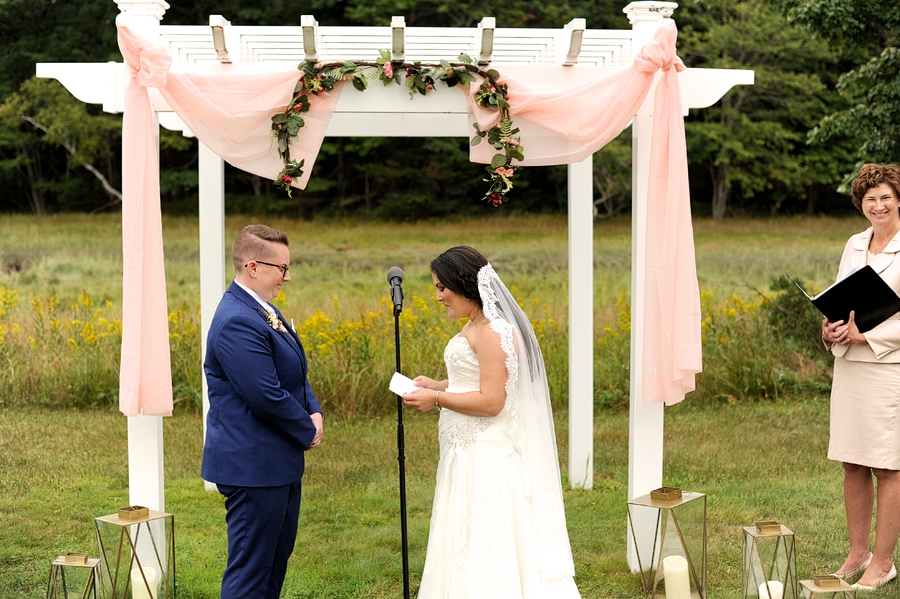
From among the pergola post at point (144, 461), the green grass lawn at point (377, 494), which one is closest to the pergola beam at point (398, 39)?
the pergola post at point (144, 461)

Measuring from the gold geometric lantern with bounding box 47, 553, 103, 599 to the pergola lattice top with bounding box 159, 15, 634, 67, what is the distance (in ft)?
8.51

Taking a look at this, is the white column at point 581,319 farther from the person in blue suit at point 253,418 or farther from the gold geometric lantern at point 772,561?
the person in blue suit at point 253,418

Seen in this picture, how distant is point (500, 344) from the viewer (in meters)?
3.67

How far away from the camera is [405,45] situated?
178 inches

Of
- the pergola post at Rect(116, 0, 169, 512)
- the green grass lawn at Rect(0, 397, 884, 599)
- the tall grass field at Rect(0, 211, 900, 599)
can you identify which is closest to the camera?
the pergola post at Rect(116, 0, 169, 512)

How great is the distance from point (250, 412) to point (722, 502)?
13.4ft

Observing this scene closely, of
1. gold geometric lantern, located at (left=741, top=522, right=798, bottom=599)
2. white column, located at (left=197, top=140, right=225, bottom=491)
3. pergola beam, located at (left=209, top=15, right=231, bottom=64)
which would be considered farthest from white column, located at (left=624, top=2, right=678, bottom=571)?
white column, located at (left=197, top=140, right=225, bottom=491)

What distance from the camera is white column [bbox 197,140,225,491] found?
6.17 m

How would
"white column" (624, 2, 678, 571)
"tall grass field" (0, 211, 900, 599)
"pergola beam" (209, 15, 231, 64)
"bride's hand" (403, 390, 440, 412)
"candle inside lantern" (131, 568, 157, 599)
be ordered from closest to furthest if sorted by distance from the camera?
"bride's hand" (403, 390, 440, 412), "candle inside lantern" (131, 568, 157, 599), "pergola beam" (209, 15, 231, 64), "white column" (624, 2, 678, 571), "tall grass field" (0, 211, 900, 599)

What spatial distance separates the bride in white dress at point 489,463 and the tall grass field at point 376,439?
1124mm

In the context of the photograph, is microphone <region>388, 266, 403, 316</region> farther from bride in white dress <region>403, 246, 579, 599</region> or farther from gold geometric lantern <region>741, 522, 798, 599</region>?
gold geometric lantern <region>741, 522, 798, 599</region>

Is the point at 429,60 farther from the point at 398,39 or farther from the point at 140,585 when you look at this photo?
the point at 140,585

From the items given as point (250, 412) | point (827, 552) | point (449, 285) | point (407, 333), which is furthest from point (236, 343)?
point (407, 333)

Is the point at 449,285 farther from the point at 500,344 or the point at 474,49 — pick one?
the point at 474,49
